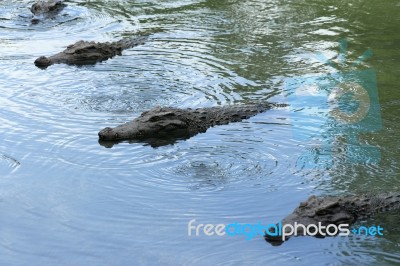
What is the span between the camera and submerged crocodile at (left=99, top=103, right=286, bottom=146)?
29.7 ft

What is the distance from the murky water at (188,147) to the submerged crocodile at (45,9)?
68cm

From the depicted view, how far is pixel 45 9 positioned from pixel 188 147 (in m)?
8.14

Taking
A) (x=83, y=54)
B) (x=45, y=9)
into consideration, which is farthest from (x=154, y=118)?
(x=45, y=9)

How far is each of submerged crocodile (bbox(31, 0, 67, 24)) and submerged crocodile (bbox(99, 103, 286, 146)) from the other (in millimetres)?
6895

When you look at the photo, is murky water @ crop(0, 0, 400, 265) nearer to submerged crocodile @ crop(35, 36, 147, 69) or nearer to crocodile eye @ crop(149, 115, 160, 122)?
submerged crocodile @ crop(35, 36, 147, 69)

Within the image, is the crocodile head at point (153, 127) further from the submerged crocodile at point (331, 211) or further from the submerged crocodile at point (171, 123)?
the submerged crocodile at point (331, 211)

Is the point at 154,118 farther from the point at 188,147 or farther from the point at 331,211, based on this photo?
the point at 331,211

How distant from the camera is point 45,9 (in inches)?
624

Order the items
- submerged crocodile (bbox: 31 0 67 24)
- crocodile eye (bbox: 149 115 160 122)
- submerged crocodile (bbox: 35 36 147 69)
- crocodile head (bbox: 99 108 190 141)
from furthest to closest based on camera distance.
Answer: submerged crocodile (bbox: 31 0 67 24)
submerged crocodile (bbox: 35 36 147 69)
crocodile eye (bbox: 149 115 160 122)
crocodile head (bbox: 99 108 190 141)

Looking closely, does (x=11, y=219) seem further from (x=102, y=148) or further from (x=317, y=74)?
(x=317, y=74)

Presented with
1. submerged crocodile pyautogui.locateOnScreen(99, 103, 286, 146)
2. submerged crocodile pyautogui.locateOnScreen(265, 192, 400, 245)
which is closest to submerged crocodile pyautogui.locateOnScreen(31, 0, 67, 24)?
submerged crocodile pyautogui.locateOnScreen(99, 103, 286, 146)

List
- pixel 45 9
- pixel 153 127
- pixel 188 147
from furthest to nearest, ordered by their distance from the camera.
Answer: pixel 45 9, pixel 153 127, pixel 188 147

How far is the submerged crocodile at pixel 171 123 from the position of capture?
905 cm

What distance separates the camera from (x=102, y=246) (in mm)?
6527
